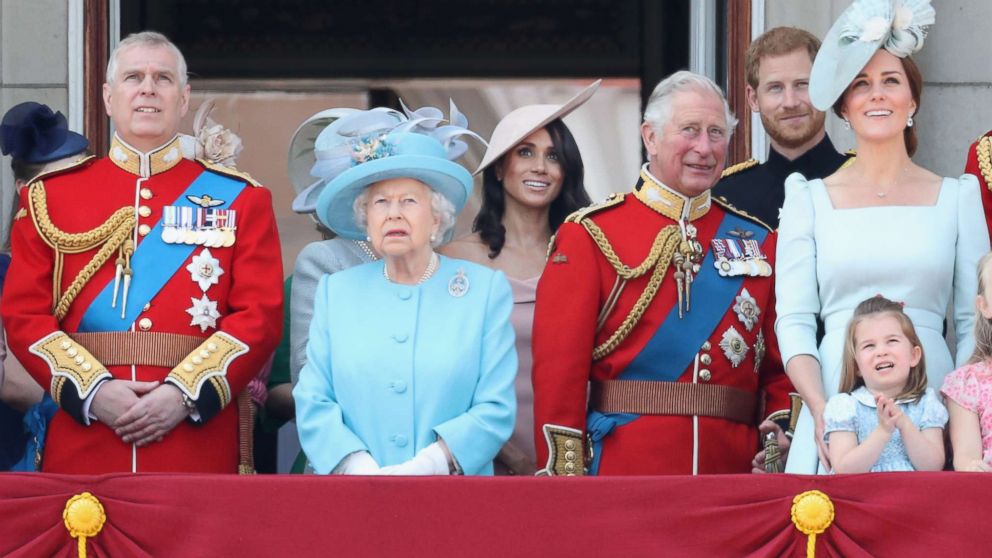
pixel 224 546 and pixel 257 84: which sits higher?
pixel 257 84

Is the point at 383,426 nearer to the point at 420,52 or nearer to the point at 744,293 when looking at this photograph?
the point at 744,293

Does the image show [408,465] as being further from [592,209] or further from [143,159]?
[143,159]

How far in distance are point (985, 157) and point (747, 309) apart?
0.67 m

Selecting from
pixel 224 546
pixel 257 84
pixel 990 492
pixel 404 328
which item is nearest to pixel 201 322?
pixel 404 328

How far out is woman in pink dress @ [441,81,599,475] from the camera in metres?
5.87

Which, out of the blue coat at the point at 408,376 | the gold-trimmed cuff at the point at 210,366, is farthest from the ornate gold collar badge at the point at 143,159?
the blue coat at the point at 408,376

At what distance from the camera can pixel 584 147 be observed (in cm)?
834

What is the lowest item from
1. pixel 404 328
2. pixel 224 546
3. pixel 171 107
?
pixel 224 546

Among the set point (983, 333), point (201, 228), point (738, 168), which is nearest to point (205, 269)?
point (201, 228)

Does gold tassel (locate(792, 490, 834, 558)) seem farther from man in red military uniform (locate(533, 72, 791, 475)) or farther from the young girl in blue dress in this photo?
man in red military uniform (locate(533, 72, 791, 475))

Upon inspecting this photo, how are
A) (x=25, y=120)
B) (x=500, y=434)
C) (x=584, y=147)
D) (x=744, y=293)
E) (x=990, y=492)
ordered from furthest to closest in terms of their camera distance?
(x=584, y=147) < (x=25, y=120) < (x=744, y=293) < (x=500, y=434) < (x=990, y=492)

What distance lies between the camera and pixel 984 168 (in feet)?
17.3

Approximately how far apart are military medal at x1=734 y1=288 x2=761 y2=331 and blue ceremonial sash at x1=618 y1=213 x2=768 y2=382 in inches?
0.7

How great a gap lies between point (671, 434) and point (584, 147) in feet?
10.6
